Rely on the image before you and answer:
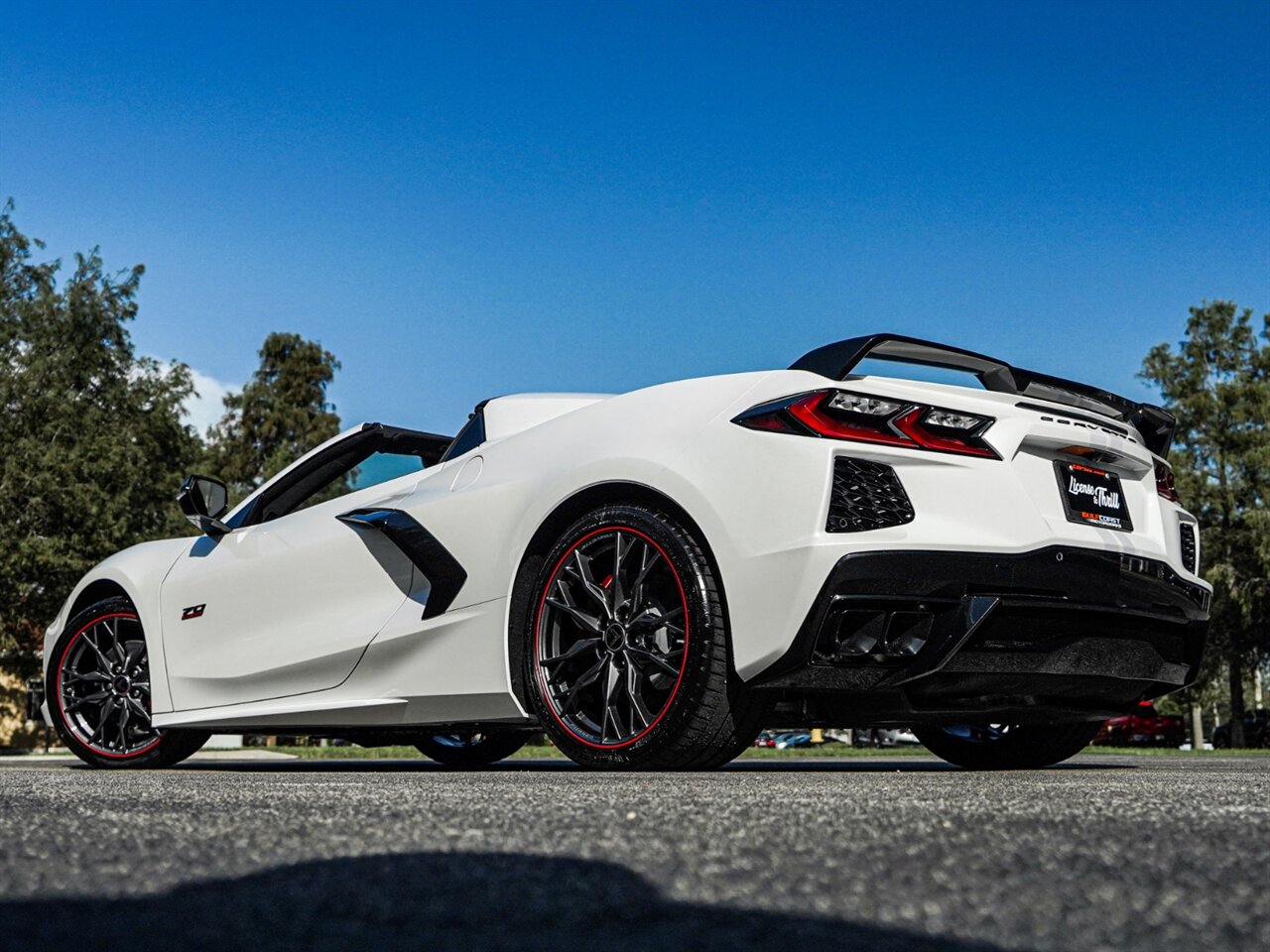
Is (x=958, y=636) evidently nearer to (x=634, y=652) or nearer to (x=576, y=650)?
(x=634, y=652)

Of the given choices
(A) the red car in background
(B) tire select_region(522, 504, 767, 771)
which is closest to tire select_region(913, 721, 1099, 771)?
(B) tire select_region(522, 504, 767, 771)

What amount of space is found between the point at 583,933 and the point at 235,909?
41cm

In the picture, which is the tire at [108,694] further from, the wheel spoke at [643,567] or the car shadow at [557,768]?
the wheel spoke at [643,567]

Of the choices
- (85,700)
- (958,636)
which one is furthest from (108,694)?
(958,636)

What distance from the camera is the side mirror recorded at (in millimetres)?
Answer: 6285

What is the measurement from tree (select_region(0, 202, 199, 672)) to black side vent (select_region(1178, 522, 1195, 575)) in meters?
26.8

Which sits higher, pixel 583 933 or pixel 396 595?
pixel 396 595

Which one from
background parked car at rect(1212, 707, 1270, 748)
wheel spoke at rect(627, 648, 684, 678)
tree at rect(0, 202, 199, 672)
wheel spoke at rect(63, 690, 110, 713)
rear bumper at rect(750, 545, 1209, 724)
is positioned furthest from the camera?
background parked car at rect(1212, 707, 1270, 748)

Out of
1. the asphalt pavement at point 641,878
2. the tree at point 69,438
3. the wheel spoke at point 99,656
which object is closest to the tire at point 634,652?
the asphalt pavement at point 641,878

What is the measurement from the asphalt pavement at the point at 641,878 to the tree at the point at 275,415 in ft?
136

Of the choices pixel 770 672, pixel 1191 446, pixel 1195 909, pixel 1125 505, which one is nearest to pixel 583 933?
pixel 1195 909

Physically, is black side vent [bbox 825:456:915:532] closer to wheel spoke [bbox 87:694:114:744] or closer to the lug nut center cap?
the lug nut center cap

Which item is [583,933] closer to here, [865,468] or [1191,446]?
[865,468]

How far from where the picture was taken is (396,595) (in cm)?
525
